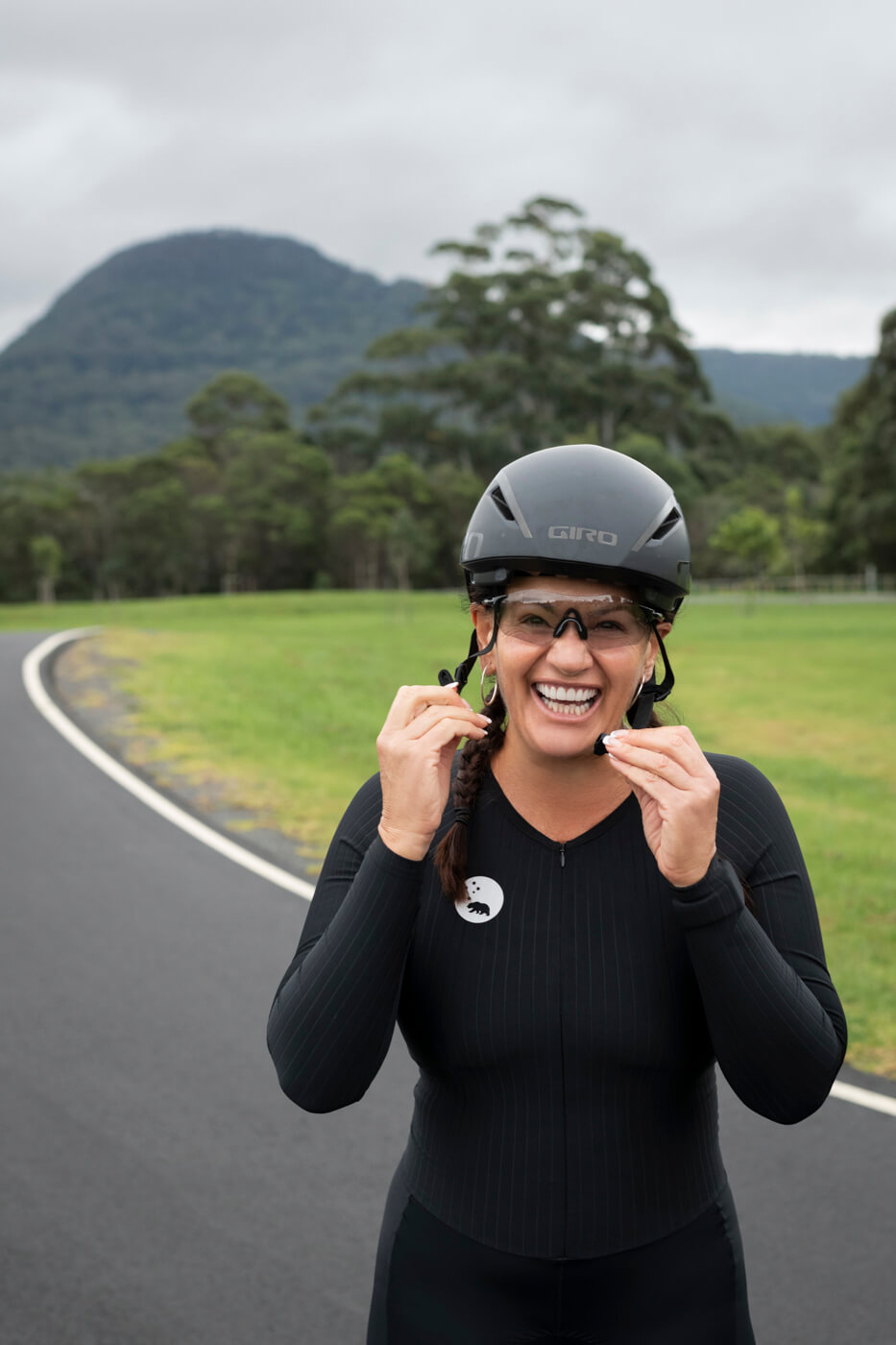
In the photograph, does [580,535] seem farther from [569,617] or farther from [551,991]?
[551,991]

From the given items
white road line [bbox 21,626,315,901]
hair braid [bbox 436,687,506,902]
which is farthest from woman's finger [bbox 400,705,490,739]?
white road line [bbox 21,626,315,901]

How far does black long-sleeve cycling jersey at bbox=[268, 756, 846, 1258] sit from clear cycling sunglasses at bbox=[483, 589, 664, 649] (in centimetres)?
33

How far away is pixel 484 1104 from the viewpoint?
2.27 m

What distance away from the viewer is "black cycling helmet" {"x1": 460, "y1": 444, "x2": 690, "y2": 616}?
7.58ft

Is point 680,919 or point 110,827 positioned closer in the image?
point 680,919

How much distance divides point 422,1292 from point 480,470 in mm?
101186

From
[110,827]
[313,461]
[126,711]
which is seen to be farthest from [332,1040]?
[313,461]

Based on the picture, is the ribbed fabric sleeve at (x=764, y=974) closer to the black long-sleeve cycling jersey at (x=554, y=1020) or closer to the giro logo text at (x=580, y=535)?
the black long-sleeve cycling jersey at (x=554, y=1020)

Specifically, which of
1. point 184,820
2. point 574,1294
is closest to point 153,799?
point 184,820

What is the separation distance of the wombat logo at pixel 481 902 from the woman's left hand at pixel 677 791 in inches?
15.6

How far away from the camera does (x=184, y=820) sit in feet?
36.8

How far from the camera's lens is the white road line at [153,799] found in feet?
30.7

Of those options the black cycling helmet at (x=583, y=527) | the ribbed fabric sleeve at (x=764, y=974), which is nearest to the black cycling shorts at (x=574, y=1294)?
the ribbed fabric sleeve at (x=764, y=974)

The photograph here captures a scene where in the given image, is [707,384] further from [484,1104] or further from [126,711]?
[484,1104]
